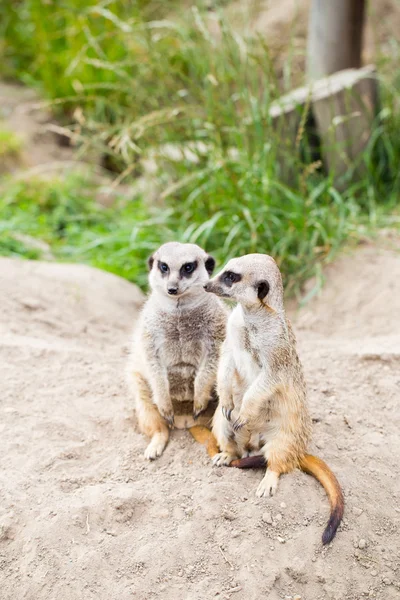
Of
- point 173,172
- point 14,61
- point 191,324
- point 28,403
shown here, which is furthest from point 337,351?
point 14,61

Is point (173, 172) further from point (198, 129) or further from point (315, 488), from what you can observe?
point (315, 488)

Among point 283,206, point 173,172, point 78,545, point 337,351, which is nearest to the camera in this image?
point 78,545

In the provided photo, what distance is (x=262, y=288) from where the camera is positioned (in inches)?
75.9

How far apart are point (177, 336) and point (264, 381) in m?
0.49

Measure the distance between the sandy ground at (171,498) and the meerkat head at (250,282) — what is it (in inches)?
22.7

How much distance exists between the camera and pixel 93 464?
222 cm

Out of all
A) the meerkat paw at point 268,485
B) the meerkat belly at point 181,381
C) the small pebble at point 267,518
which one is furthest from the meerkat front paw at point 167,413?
the small pebble at point 267,518

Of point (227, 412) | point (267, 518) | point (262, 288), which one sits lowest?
point (267, 518)

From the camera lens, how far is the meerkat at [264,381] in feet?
6.39

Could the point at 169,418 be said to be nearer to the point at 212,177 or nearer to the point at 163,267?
the point at 163,267

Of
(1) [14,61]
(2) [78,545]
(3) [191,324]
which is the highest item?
(1) [14,61]

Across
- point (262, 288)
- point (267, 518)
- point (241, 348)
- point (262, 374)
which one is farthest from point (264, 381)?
point (267, 518)

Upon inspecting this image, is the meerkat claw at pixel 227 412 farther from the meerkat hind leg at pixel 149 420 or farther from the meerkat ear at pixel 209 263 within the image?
the meerkat ear at pixel 209 263

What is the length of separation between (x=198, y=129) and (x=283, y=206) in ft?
2.96
